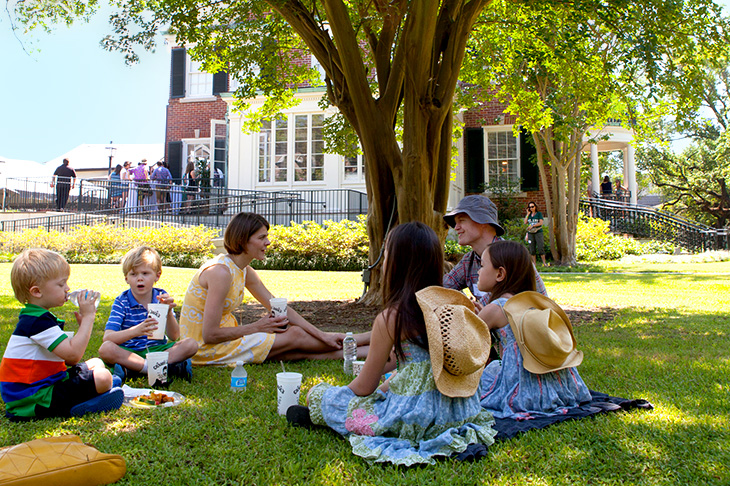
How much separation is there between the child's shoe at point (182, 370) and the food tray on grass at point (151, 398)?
1.20 feet

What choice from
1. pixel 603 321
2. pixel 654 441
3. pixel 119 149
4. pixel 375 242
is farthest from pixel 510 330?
pixel 119 149

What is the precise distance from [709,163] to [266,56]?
104 feet

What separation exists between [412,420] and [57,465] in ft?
4.68

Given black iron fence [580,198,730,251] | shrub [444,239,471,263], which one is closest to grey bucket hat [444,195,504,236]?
shrub [444,239,471,263]

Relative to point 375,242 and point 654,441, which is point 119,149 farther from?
point 654,441

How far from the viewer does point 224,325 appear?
4.38 m

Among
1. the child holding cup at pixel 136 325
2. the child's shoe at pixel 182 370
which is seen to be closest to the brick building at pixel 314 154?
the child holding cup at pixel 136 325

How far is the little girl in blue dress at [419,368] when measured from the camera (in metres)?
2.49

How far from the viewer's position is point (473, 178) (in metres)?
19.6

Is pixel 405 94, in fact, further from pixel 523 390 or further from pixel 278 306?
pixel 523 390

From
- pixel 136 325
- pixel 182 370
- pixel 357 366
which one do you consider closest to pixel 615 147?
pixel 357 366

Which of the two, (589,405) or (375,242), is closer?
(589,405)

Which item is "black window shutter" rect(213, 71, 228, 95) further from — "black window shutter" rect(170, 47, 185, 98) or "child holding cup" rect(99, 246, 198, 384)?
"child holding cup" rect(99, 246, 198, 384)

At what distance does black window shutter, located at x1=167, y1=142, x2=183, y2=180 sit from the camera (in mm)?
23031
